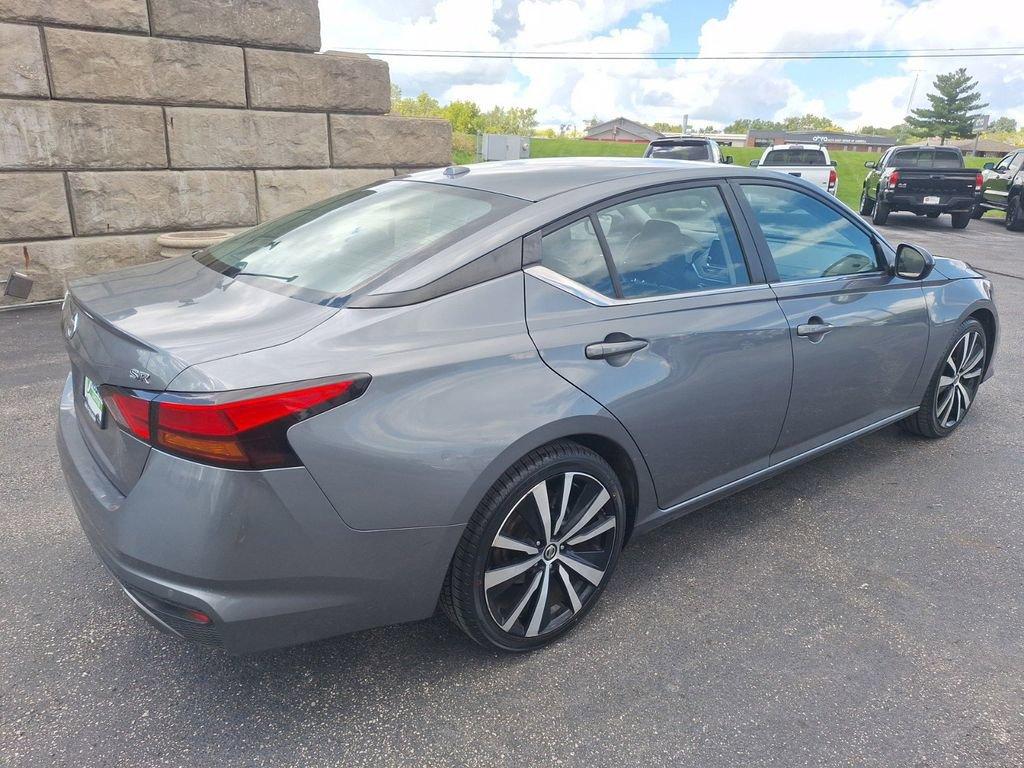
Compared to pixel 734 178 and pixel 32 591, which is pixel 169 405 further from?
pixel 734 178

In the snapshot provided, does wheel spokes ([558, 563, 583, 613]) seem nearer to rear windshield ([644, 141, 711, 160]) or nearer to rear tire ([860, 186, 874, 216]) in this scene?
rear windshield ([644, 141, 711, 160])

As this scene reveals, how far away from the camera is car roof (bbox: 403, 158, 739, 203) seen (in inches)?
108

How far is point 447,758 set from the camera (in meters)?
2.11

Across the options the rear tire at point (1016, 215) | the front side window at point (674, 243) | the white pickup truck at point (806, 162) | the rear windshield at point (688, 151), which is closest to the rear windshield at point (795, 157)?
the white pickup truck at point (806, 162)

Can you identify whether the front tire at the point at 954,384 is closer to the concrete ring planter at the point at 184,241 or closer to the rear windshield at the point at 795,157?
the concrete ring planter at the point at 184,241

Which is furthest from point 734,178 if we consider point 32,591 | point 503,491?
point 32,591

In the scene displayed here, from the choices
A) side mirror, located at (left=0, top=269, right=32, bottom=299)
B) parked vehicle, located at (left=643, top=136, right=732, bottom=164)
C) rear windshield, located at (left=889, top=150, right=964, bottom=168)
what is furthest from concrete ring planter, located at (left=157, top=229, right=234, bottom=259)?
rear windshield, located at (left=889, top=150, right=964, bottom=168)

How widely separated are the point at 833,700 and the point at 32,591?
9.29ft

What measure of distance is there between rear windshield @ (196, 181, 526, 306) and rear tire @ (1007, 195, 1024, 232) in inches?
760

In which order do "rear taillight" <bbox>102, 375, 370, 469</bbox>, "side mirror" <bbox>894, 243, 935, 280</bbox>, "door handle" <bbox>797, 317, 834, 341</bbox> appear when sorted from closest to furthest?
"rear taillight" <bbox>102, 375, 370, 469</bbox> < "door handle" <bbox>797, 317, 834, 341</bbox> < "side mirror" <bbox>894, 243, 935, 280</bbox>

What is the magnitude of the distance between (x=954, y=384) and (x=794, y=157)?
1537 centimetres

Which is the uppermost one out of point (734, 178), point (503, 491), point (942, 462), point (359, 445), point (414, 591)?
point (734, 178)

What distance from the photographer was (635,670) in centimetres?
247

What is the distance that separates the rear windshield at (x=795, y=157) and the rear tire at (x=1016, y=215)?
15.3ft
